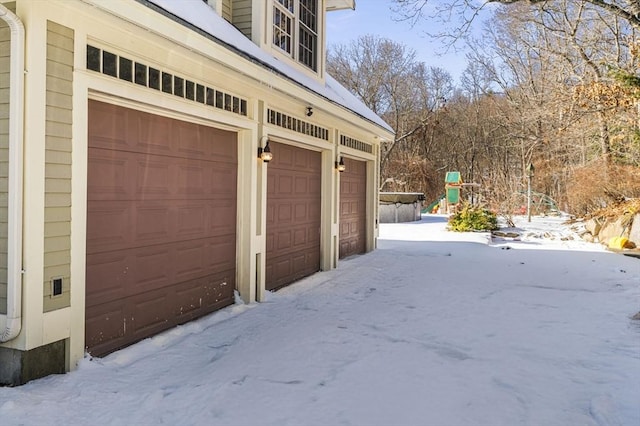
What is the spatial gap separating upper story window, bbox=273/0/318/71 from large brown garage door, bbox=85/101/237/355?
8.28 feet

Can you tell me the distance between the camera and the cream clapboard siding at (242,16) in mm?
6391

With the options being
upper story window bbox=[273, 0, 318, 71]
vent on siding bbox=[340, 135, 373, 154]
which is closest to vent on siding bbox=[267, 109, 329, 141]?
vent on siding bbox=[340, 135, 373, 154]

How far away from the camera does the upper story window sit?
7.01 metres

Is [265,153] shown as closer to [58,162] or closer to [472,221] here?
[58,162]

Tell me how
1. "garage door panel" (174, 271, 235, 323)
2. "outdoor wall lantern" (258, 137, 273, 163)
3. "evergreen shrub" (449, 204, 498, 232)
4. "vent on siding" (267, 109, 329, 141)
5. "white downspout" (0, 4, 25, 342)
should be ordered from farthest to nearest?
"evergreen shrub" (449, 204, 498, 232), "vent on siding" (267, 109, 329, 141), "outdoor wall lantern" (258, 137, 273, 163), "garage door panel" (174, 271, 235, 323), "white downspout" (0, 4, 25, 342)

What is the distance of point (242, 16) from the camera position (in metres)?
6.42

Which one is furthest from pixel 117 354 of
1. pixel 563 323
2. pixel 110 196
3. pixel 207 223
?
pixel 563 323

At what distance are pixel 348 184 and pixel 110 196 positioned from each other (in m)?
6.20

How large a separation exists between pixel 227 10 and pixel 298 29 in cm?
155

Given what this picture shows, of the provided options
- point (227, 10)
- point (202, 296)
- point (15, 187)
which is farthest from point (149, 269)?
point (227, 10)

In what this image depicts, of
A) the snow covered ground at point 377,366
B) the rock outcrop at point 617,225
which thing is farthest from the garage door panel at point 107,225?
the rock outcrop at point 617,225

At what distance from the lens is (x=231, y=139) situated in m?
5.39

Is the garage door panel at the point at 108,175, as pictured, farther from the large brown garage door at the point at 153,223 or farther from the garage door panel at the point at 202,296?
the garage door panel at the point at 202,296

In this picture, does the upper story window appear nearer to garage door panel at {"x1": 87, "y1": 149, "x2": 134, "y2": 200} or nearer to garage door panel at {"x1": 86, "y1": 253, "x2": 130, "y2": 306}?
garage door panel at {"x1": 87, "y1": 149, "x2": 134, "y2": 200}
